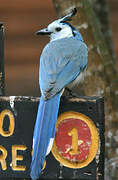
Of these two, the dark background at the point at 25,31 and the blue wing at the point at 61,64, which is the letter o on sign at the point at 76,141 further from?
the dark background at the point at 25,31

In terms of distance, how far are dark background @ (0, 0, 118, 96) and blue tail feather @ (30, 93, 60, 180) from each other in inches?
243

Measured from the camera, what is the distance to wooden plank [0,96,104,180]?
2.40 m

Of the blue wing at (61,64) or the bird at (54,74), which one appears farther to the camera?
the blue wing at (61,64)

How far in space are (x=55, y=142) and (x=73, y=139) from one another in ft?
0.33

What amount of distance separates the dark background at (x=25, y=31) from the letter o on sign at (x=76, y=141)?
20.5 ft

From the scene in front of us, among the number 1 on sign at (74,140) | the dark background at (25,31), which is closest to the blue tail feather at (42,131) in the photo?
the number 1 on sign at (74,140)

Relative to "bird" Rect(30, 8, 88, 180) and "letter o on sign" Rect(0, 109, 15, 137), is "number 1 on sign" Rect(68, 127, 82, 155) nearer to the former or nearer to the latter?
"bird" Rect(30, 8, 88, 180)

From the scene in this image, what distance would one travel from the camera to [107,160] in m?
3.29

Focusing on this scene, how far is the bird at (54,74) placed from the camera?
7.66 ft

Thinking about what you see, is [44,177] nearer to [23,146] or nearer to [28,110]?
[23,146]

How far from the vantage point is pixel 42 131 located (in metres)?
2.37

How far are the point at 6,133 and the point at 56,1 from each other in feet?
Result: 4.48

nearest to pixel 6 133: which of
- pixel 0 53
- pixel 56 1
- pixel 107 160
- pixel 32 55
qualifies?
pixel 0 53

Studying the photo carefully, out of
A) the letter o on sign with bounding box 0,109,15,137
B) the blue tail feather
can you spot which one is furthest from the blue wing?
the letter o on sign with bounding box 0,109,15,137
